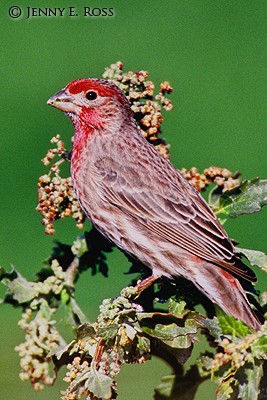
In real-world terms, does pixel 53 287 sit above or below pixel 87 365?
above

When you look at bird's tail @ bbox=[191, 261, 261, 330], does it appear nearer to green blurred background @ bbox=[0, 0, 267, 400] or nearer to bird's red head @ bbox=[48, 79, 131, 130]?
bird's red head @ bbox=[48, 79, 131, 130]

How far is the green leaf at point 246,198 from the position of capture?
4.16 m

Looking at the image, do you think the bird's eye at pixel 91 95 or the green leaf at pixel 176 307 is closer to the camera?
the green leaf at pixel 176 307

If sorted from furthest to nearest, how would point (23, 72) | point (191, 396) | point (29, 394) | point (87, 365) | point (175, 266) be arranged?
point (23, 72), point (29, 394), point (175, 266), point (191, 396), point (87, 365)

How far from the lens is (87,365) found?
373 centimetres

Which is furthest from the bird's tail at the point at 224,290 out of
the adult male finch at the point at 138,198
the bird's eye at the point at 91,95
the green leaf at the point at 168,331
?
the bird's eye at the point at 91,95

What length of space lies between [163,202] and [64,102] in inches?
24.7

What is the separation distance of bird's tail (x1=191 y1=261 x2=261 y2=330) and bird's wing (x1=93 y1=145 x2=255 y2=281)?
0.06 m

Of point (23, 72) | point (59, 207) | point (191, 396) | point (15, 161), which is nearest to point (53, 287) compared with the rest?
point (59, 207)

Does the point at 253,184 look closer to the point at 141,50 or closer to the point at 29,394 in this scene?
the point at 29,394

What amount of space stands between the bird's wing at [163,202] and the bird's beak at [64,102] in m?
0.27

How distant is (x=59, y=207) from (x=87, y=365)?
0.86m

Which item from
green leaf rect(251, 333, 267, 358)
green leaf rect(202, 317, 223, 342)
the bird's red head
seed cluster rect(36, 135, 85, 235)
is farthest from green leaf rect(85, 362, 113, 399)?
the bird's red head

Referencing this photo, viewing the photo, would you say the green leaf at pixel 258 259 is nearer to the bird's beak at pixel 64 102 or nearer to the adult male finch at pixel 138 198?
the adult male finch at pixel 138 198
